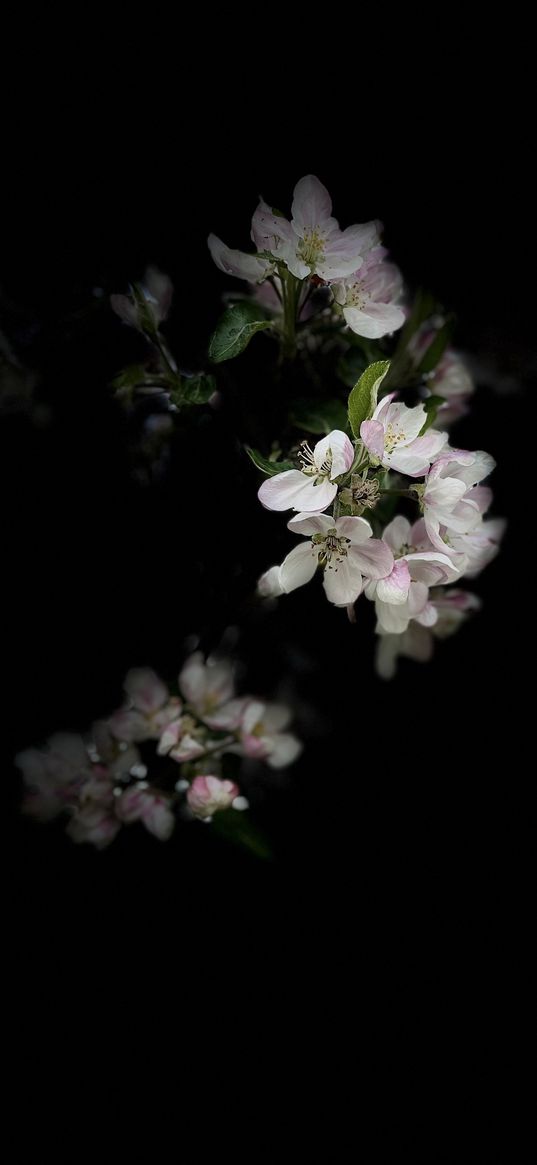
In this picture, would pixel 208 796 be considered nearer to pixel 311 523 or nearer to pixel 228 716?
pixel 228 716

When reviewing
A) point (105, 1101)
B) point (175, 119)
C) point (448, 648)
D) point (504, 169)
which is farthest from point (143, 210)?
point (105, 1101)

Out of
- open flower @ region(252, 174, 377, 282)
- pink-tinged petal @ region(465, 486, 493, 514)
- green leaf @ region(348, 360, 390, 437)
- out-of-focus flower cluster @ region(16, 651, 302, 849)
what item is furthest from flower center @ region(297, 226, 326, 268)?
out-of-focus flower cluster @ region(16, 651, 302, 849)

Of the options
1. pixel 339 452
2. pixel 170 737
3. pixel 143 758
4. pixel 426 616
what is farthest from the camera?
pixel 143 758

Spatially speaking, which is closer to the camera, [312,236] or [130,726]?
[312,236]

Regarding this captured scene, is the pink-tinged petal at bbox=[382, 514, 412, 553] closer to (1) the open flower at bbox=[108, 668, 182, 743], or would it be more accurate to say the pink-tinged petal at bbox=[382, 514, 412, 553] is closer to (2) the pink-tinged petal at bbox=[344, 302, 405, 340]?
(2) the pink-tinged petal at bbox=[344, 302, 405, 340]

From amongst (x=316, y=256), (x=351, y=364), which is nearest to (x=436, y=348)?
(x=351, y=364)

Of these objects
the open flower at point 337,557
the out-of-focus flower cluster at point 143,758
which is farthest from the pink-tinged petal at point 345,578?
the out-of-focus flower cluster at point 143,758
